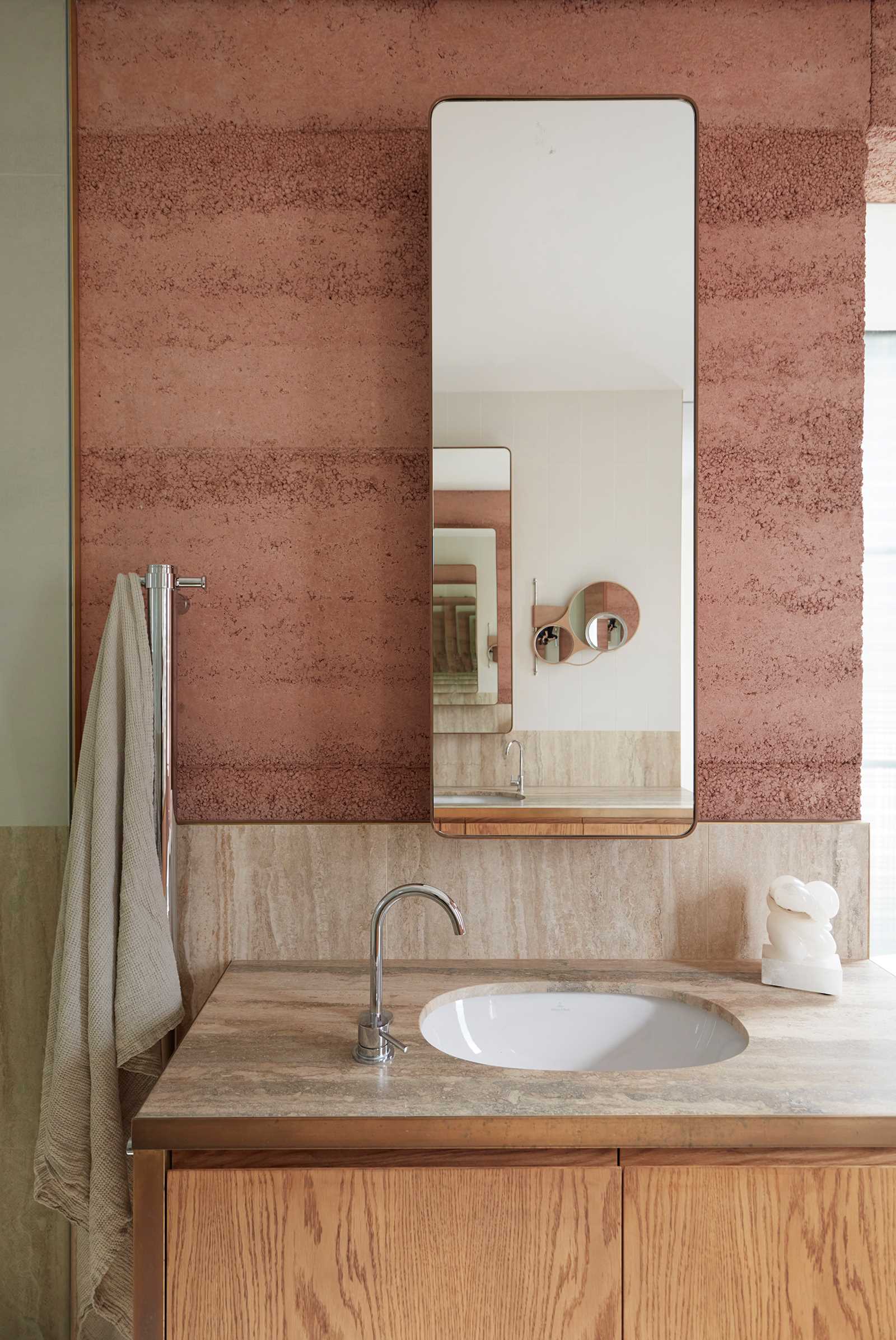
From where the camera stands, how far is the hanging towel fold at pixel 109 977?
122cm

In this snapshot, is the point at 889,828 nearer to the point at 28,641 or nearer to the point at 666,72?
the point at 666,72

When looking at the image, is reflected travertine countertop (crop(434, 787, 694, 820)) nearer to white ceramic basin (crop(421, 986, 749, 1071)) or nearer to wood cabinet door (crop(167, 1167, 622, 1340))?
white ceramic basin (crop(421, 986, 749, 1071))

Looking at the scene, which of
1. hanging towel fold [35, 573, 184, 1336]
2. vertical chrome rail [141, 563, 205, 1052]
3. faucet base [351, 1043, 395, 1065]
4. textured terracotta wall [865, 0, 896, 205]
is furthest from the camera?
textured terracotta wall [865, 0, 896, 205]

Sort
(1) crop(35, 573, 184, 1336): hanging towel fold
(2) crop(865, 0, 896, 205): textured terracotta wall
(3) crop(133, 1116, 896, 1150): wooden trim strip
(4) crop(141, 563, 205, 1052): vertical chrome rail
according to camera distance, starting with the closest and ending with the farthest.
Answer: (3) crop(133, 1116, 896, 1150): wooden trim strip
(1) crop(35, 573, 184, 1336): hanging towel fold
(4) crop(141, 563, 205, 1052): vertical chrome rail
(2) crop(865, 0, 896, 205): textured terracotta wall

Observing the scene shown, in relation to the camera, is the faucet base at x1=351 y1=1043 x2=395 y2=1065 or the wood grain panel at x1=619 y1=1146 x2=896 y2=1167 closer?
the wood grain panel at x1=619 y1=1146 x2=896 y2=1167

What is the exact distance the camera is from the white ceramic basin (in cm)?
127

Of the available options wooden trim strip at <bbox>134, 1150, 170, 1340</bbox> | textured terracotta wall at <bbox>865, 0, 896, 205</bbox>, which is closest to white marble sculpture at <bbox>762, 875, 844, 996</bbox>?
wooden trim strip at <bbox>134, 1150, 170, 1340</bbox>

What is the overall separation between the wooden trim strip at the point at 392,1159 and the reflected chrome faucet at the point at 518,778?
55 centimetres

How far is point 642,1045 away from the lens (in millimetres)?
1299

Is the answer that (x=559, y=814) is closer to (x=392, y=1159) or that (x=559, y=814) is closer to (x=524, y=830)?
(x=524, y=830)

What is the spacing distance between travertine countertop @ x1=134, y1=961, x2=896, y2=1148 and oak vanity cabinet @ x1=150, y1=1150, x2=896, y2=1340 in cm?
3

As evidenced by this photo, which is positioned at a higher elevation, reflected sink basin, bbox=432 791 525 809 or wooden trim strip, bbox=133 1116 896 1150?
reflected sink basin, bbox=432 791 525 809

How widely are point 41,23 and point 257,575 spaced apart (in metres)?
0.94

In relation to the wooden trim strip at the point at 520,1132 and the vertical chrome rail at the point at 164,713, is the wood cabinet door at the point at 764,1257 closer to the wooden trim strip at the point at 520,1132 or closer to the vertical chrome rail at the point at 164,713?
the wooden trim strip at the point at 520,1132
